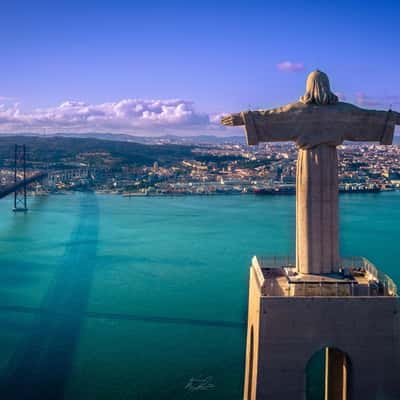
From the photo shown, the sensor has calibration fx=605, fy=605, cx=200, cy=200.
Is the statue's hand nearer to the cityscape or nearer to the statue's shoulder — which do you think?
the statue's shoulder

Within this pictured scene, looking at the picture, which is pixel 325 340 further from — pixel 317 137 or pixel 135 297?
pixel 135 297

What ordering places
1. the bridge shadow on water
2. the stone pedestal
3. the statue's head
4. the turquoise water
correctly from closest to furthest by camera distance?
1. the stone pedestal
2. the statue's head
3. the bridge shadow on water
4. the turquoise water

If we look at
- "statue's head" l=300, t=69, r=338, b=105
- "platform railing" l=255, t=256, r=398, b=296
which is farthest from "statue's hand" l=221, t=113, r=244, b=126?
"platform railing" l=255, t=256, r=398, b=296

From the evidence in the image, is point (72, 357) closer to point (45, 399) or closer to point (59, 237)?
point (45, 399)

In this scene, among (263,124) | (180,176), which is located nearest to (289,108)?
(263,124)

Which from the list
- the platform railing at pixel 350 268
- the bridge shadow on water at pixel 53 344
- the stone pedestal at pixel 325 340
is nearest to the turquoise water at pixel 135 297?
the bridge shadow on water at pixel 53 344

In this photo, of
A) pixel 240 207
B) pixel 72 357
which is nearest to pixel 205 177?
pixel 240 207
